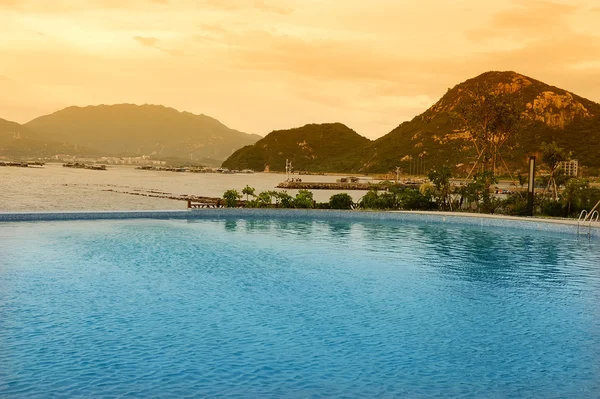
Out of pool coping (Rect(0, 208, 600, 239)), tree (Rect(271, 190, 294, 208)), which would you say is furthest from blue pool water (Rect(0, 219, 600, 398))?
tree (Rect(271, 190, 294, 208))

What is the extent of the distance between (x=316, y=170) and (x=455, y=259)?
17288 centimetres

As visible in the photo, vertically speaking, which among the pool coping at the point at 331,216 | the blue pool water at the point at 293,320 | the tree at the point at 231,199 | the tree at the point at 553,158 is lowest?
the blue pool water at the point at 293,320

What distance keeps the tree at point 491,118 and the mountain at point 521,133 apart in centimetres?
6357

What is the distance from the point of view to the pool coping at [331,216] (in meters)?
20.9

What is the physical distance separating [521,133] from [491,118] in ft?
238

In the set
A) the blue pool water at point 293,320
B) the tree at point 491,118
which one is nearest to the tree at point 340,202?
the blue pool water at point 293,320

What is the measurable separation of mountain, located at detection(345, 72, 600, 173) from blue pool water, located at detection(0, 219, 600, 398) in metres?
86.5

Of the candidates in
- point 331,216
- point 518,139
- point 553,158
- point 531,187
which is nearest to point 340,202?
point 331,216

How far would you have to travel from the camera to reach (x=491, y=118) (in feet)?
110

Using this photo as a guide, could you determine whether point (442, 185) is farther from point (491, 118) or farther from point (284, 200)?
point (491, 118)

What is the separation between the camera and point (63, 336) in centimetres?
786

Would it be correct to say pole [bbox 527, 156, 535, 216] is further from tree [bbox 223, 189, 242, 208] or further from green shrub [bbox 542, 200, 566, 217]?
tree [bbox 223, 189, 242, 208]

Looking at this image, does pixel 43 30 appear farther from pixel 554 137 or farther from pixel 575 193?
pixel 554 137

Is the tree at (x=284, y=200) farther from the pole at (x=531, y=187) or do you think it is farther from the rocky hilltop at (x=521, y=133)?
the rocky hilltop at (x=521, y=133)
